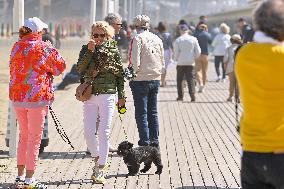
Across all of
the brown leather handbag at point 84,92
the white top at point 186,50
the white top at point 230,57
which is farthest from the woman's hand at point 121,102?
the white top at point 186,50

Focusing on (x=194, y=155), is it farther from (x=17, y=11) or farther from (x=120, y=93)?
(x=17, y=11)

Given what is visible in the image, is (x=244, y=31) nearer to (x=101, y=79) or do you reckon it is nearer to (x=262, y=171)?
(x=101, y=79)

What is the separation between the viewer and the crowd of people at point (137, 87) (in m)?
3.55

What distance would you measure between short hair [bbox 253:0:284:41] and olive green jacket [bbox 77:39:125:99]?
342 centimetres

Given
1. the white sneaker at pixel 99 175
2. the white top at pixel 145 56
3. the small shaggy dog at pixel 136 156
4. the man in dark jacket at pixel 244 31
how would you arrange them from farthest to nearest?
the man in dark jacket at pixel 244 31
the white top at pixel 145 56
the small shaggy dog at pixel 136 156
the white sneaker at pixel 99 175

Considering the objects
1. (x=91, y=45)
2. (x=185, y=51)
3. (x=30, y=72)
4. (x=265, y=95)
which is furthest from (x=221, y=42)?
(x=265, y=95)

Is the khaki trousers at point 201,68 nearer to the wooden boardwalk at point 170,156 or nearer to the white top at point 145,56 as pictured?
the wooden boardwalk at point 170,156

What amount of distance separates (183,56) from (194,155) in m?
6.28

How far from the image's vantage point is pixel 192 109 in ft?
46.2

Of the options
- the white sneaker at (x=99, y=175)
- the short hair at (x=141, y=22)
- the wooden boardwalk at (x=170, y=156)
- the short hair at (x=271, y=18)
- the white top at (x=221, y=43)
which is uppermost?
the short hair at (x=271, y=18)

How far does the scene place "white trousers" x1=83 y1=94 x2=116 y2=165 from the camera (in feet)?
22.8

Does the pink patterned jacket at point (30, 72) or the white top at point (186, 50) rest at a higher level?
the pink patterned jacket at point (30, 72)

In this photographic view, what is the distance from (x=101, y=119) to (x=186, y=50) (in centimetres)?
784

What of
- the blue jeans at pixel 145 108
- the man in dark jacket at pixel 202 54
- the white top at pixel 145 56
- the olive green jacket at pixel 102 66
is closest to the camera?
the olive green jacket at pixel 102 66
